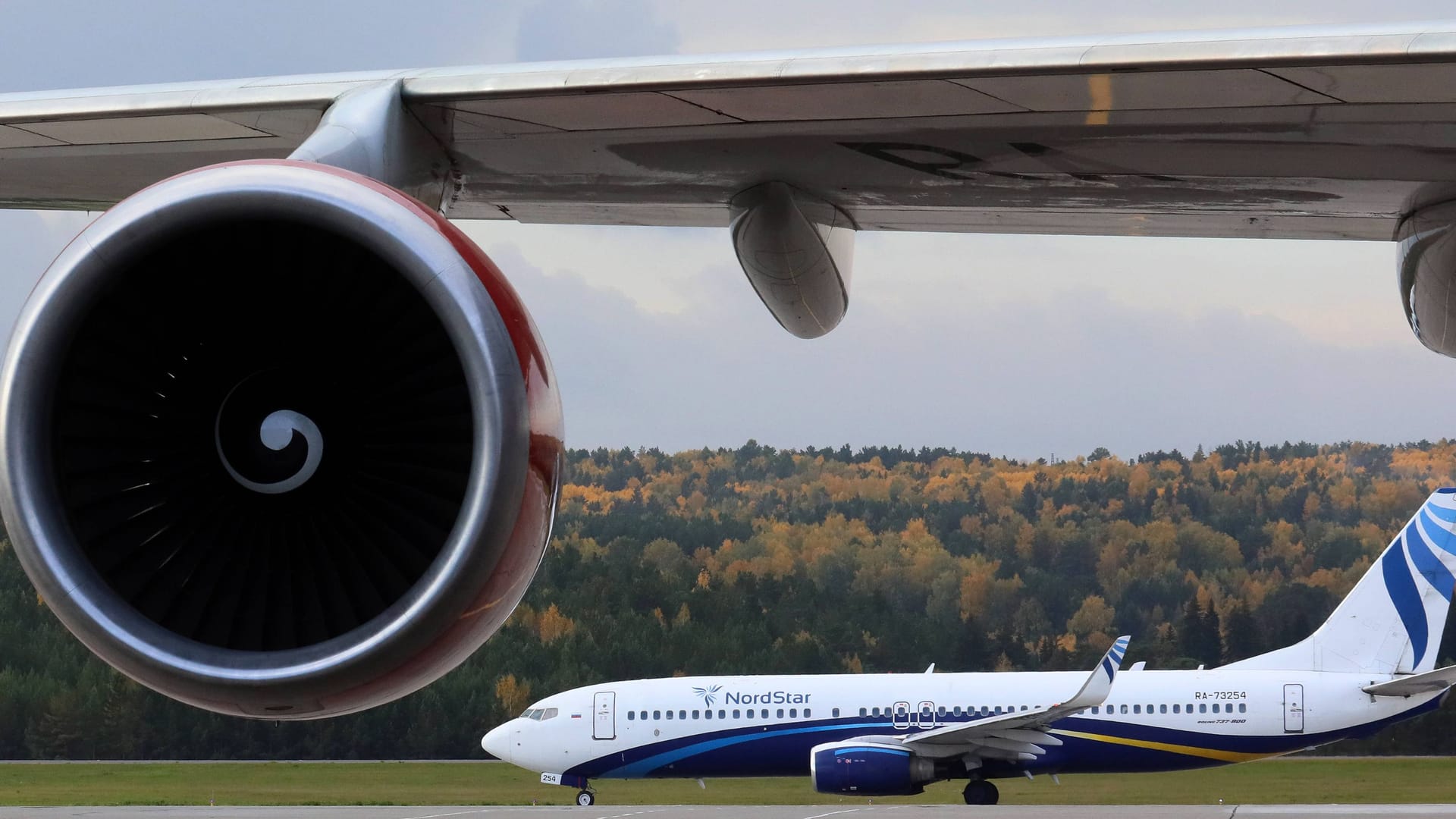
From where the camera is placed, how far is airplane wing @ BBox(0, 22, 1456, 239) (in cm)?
202

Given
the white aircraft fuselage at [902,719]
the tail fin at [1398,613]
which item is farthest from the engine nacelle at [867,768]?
the tail fin at [1398,613]

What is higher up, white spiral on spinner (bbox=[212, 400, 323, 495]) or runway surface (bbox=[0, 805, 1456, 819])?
white spiral on spinner (bbox=[212, 400, 323, 495])

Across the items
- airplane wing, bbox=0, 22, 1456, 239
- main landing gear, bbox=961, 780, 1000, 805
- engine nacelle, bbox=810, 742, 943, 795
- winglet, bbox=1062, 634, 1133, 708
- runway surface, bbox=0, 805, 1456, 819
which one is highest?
winglet, bbox=1062, 634, 1133, 708

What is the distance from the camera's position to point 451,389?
7.13 feet

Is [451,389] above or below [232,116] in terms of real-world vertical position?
below

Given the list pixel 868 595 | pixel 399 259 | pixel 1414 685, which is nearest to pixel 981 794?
pixel 1414 685

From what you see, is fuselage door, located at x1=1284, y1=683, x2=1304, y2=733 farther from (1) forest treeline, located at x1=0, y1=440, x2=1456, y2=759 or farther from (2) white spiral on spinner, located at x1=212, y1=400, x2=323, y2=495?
(2) white spiral on spinner, located at x1=212, y1=400, x2=323, y2=495

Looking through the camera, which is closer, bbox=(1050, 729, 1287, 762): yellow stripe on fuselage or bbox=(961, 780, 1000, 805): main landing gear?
bbox=(1050, 729, 1287, 762): yellow stripe on fuselage

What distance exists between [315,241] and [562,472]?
19.1 inches

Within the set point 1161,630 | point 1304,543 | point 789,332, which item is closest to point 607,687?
point 1161,630

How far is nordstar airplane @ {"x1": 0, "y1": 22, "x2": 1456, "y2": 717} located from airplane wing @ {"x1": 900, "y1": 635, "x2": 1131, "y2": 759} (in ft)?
65.4

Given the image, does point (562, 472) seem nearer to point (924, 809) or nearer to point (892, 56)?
point (892, 56)

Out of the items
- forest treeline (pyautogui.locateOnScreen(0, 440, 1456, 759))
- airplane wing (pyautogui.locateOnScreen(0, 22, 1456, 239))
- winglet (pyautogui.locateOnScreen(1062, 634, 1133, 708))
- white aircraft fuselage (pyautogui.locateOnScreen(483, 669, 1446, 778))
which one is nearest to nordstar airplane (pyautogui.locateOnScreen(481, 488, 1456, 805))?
white aircraft fuselage (pyautogui.locateOnScreen(483, 669, 1446, 778))

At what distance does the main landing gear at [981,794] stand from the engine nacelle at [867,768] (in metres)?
1.76
